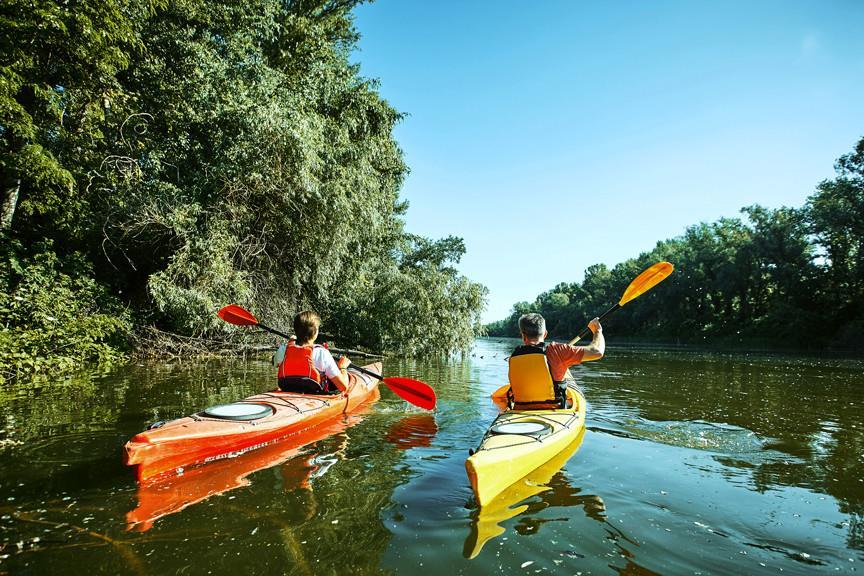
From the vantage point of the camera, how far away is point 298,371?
5555 mm

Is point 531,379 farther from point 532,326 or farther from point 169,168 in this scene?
point 169,168

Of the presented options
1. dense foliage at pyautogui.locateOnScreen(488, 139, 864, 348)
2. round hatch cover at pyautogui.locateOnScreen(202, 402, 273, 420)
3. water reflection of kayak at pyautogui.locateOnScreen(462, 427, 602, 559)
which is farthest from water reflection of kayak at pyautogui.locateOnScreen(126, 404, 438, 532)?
dense foliage at pyautogui.locateOnScreen(488, 139, 864, 348)

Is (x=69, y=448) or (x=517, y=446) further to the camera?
(x=69, y=448)

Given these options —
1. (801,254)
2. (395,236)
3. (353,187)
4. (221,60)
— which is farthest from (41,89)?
(801,254)

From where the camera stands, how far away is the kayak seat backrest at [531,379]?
460 centimetres

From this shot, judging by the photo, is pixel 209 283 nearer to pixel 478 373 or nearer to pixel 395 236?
pixel 478 373

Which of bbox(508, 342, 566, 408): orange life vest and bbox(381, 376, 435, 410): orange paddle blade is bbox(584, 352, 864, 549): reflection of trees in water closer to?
bbox(508, 342, 566, 408): orange life vest

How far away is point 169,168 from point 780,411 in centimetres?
1411

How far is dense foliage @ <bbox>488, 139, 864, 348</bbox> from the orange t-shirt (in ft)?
104

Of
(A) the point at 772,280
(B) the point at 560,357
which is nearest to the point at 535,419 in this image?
(B) the point at 560,357

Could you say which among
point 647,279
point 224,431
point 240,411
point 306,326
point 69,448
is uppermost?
point 647,279

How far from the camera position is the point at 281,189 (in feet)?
38.8

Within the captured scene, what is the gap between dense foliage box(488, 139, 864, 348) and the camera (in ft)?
96.6

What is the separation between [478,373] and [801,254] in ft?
110
